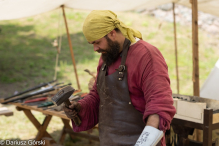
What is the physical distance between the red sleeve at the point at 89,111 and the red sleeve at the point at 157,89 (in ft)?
1.86

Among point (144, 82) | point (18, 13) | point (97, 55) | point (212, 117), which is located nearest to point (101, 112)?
point (144, 82)

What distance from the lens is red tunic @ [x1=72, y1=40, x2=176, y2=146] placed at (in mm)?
1619

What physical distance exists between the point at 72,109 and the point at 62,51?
7.90 m

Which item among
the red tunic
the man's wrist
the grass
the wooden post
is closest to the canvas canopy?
the wooden post

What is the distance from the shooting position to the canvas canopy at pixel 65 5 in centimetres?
333

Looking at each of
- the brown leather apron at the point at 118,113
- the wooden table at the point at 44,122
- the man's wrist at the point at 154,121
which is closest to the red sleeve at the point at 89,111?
the brown leather apron at the point at 118,113

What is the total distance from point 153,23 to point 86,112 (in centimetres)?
956

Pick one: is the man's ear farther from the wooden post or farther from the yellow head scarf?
the wooden post

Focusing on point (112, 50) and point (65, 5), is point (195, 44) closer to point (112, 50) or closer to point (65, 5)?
point (112, 50)

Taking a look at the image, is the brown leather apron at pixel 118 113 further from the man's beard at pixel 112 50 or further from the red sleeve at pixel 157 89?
the red sleeve at pixel 157 89

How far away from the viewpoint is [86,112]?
2205 mm

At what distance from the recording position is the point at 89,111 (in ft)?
7.30

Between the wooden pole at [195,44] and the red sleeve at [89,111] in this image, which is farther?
the wooden pole at [195,44]

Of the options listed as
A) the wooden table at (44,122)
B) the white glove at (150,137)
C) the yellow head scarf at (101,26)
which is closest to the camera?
the white glove at (150,137)
